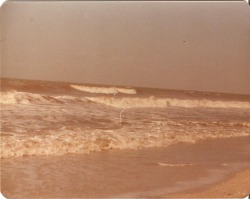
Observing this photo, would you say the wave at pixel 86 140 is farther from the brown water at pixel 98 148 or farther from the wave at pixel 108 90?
the wave at pixel 108 90

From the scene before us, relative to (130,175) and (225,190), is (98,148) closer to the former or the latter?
(130,175)

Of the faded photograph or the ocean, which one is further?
the ocean

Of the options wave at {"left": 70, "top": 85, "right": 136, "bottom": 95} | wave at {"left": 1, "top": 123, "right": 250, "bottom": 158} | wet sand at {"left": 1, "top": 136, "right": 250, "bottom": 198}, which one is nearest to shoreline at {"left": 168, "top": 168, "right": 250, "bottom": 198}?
wet sand at {"left": 1, "top": 136, "right": 250, "bottom": 198}

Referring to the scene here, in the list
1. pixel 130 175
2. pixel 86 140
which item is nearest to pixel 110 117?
pixel 86 140

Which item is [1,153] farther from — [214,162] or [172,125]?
[172,125]

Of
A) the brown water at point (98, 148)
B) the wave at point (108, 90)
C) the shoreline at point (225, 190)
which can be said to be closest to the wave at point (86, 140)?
the brown water at point (98, 148)

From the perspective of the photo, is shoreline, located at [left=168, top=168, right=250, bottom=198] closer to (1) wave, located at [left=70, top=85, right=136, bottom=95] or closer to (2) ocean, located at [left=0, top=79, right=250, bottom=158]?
(2) ocean, located at [left=0, top=79, right=250, bottom=158]
